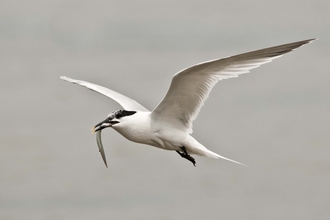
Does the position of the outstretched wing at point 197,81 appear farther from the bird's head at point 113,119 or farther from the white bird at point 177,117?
the bird's head at point 113,119

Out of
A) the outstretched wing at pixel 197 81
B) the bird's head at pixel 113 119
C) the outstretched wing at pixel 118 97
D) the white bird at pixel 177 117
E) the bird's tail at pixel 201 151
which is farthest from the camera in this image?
Answer: the outstretched wing at pixel 118 97

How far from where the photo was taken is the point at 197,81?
Answer: 46.7ft

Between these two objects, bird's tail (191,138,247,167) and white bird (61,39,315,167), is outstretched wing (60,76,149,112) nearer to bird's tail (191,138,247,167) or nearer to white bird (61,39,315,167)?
white bird (61,39,315,167)

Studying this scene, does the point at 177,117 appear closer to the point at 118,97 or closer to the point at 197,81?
the point at 197,81

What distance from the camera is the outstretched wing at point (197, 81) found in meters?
12.9

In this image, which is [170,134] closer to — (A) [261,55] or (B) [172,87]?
(B) [172,87]

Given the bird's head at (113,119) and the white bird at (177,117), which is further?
the bird's head at (113,119)

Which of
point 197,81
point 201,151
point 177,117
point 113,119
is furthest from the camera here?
point 113,119

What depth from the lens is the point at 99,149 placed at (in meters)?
17.8

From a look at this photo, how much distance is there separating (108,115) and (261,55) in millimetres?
4254

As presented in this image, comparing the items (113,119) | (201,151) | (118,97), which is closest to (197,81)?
(201,151)

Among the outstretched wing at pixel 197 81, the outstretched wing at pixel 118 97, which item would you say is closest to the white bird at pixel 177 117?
the outstretched wing at pixel 197 81

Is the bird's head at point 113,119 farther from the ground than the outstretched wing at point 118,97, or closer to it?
closer to it

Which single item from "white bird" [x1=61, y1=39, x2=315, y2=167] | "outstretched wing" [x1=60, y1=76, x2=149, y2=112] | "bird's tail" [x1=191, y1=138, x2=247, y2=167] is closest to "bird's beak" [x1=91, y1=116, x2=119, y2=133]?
"white bird" [x1=61, y1=39, x2=315, y2=167]
